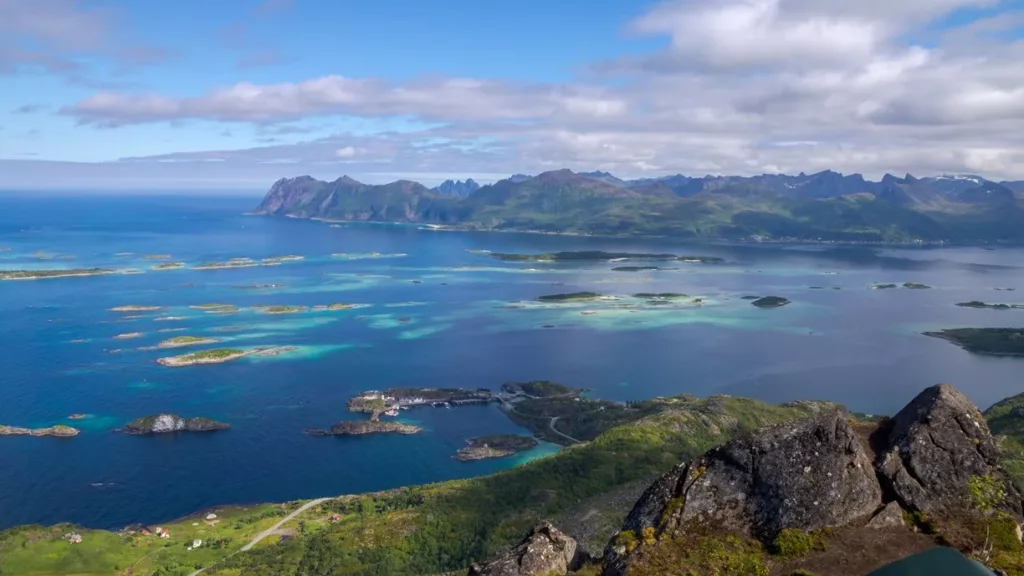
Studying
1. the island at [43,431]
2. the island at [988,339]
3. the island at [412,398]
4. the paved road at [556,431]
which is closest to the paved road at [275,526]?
the island at [412,398]

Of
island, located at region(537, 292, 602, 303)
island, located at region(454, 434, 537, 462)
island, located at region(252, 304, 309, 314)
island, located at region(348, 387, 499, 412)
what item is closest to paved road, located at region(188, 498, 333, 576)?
island, located at region(454, 434, 537, 462)

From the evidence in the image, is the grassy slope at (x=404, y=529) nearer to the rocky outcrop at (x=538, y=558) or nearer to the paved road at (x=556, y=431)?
the paved road at (x=556, y=431)

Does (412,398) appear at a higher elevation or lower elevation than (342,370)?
lower

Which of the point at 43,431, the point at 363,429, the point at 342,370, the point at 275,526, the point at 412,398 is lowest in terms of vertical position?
the point at 275,526

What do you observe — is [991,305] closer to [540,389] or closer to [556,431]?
[540,389]

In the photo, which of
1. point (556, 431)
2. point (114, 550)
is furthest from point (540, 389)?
point (114, 550)

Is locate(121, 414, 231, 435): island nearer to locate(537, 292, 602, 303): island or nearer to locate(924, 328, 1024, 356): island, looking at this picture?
locate(537, 292, 602, 303): island
